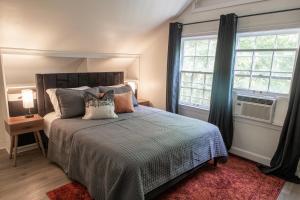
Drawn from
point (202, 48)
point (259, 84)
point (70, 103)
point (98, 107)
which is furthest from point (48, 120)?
point (259, 84)

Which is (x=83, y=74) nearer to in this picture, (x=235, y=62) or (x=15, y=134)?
(x=15, y=134)

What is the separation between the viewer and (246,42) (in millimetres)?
2924

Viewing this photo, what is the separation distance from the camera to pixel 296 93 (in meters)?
2.32

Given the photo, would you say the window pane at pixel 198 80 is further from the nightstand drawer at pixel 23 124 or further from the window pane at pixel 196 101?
the nightstand drawer at pixel 23 124

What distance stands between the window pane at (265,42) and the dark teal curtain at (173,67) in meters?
1.26

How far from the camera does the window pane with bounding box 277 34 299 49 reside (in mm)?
2518

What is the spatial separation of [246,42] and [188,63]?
3.49 feet

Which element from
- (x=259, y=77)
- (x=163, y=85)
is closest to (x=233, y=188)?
(x=259, y=77)

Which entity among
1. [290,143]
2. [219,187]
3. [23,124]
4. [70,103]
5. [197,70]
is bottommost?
[219,187]

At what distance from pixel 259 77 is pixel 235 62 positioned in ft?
1.30

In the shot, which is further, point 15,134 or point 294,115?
point 15,134

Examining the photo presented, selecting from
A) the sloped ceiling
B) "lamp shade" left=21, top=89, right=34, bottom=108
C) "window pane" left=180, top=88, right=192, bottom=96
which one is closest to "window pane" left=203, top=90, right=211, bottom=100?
"window pane" left=180, top=88, right=192, bottom=96

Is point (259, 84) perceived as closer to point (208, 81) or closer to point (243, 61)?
point (243, 61)

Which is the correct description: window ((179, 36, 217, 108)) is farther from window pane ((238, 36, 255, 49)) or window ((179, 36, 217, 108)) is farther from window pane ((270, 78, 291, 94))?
window pane ((270, 78, 291, 94))
